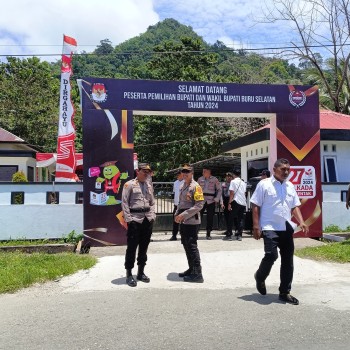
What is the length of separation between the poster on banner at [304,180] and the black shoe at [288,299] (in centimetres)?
579

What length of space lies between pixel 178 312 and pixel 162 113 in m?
6.42

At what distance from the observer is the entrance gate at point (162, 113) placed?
1042 centimetres

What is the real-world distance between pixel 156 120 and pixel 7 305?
79.6 ft

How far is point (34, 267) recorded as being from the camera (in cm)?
788

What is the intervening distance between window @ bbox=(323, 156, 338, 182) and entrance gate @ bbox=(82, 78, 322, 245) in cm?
256

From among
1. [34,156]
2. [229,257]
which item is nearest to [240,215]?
[229,257]

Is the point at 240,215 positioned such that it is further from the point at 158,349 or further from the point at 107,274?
→ the point at 158,349

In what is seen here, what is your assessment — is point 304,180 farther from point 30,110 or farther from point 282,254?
point 30,110

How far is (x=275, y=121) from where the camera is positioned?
1141 cm

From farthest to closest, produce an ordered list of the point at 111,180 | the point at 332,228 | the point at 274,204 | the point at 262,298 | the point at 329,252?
the point at 332,228, the point at 111,180, the point at 329,252, the point at 262,298, the point at 274,204

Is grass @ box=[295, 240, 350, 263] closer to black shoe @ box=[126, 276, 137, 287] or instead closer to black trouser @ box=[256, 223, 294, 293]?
black trouser @ box=[256, 223, 294, 293]

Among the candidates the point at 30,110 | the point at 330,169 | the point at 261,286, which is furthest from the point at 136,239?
the point at 30,110

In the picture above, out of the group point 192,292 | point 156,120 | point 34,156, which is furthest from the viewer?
point 156,120

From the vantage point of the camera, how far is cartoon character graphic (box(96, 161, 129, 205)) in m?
10.5
